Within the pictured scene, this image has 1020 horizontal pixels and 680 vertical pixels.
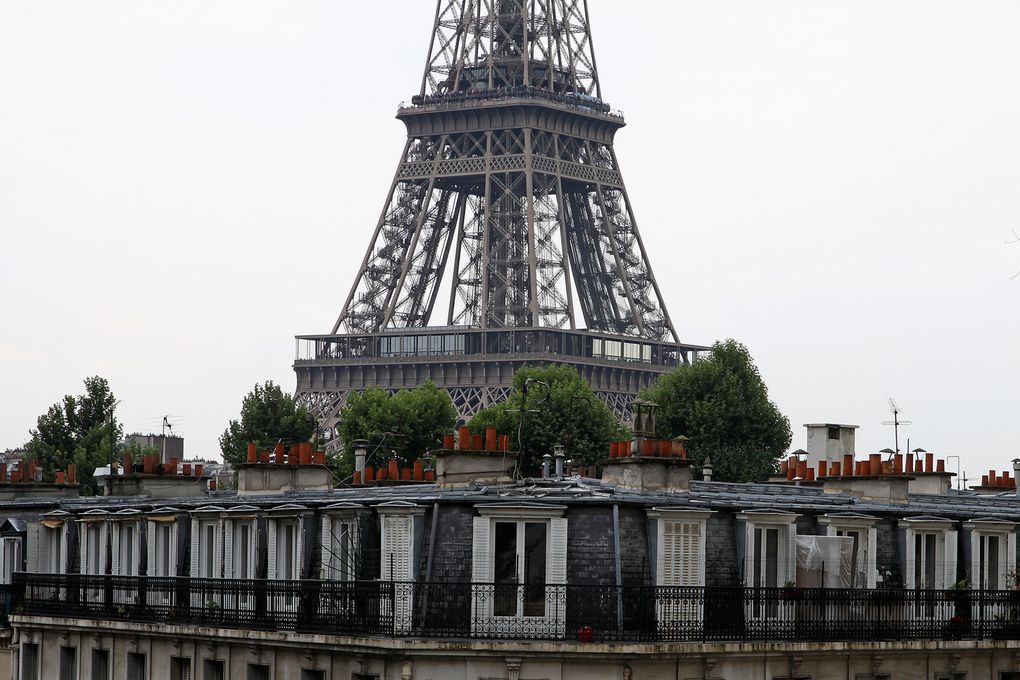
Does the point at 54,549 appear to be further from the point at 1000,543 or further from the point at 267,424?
the point at 267,424

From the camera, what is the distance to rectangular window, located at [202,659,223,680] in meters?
37.3

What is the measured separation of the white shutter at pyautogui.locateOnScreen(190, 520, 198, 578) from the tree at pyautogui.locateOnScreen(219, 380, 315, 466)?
58.9 meters

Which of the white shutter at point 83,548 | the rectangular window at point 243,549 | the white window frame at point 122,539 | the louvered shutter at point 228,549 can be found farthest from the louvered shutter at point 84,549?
the rectangular window at point 243,549

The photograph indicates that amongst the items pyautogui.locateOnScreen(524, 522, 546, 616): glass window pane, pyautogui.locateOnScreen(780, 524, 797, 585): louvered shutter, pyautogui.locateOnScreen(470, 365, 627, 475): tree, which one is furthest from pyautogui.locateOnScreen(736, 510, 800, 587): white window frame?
pyautogui.locateOnScreen(470, 365, 627, 475): tree

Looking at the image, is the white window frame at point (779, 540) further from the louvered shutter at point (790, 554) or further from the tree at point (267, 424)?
the tree at point (267, 424)

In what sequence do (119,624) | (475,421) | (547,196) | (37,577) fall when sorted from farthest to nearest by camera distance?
(547,196) < (475,421) < (37,577) < (119,624)

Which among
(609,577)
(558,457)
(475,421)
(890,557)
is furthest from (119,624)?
(475,421)

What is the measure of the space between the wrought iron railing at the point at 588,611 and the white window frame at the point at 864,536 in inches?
14.3

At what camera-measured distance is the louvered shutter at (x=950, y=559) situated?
120ft

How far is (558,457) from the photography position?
40.2 metres

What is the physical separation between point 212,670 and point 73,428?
5669cm

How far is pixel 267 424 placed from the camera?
100 m

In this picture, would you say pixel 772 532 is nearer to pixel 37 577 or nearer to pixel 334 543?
pixel 334 543

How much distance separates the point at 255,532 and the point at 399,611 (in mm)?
5387
